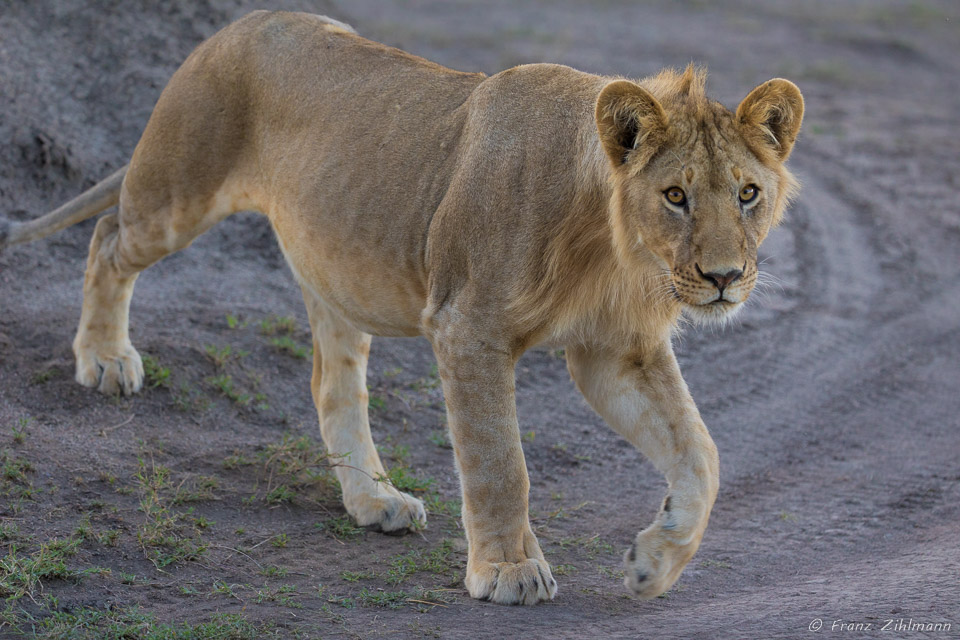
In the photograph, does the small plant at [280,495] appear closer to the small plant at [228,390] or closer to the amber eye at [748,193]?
the small plant at [228,390]

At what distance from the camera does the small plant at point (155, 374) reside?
5602mm

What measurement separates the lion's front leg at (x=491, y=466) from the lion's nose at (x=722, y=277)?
800 mm

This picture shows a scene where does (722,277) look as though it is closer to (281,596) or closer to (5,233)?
(281,596)

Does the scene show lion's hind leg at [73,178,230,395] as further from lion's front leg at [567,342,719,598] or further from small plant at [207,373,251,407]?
lion's front leg at [567,342,719,598]

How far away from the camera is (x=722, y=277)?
Answer: 3361 millimetres

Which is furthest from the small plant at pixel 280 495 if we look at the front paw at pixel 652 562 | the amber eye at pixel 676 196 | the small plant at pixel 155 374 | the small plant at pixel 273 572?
the amber eye at pixel 676 196

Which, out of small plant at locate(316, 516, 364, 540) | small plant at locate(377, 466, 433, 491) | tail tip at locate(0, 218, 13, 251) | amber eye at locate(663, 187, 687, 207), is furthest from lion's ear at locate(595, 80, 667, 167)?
tail tip at locate(0, 218, 13, 251)

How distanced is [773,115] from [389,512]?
222 centimetres

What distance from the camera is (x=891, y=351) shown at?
7.43 meters

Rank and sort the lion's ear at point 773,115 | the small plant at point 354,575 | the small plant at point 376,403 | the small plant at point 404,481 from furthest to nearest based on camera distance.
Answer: the small plant at point 376,403 → the small plant at point 404,481 → the small plant at point 354,575 → the lion's ear at point 773,115

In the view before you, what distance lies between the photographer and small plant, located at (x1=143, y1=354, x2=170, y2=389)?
5.60 m

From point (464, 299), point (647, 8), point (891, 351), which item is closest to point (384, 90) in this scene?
point (464, 299)

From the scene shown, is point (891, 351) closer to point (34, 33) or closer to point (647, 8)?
point (34, 33)

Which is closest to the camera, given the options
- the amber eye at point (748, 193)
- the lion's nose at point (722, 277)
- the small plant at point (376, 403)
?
the lion's nose at point (722, 277)
